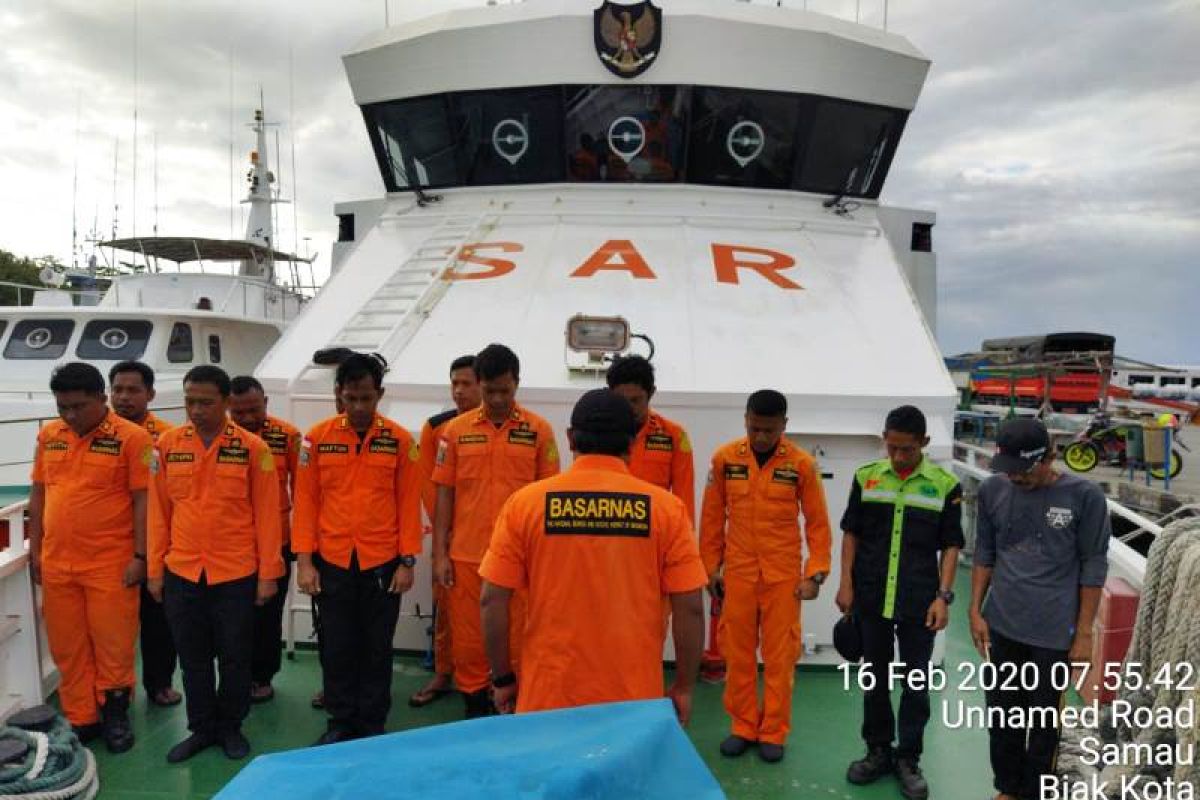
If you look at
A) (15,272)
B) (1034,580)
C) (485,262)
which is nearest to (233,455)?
(485,262)

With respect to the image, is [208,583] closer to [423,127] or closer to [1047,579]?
[1047,579]

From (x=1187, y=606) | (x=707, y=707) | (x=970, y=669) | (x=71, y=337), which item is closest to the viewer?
(x=1187, y=606)

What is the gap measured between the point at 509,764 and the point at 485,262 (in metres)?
4.04

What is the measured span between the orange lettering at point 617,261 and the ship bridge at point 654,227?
2 cm

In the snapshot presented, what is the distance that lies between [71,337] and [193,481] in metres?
9.34

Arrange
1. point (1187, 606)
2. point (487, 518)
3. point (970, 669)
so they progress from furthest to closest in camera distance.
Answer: point (970, 669), point (487, 518), point (1187, 606)

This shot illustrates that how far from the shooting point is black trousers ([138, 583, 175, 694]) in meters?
3.96

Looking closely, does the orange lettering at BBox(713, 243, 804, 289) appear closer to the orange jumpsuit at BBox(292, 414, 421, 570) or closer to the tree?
the orange jumpsuit at BBox(292, 414, 421, 570)

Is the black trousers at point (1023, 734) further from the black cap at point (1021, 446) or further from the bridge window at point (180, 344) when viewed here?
the bridge window at point (180, 344)

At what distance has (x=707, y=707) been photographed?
13.2 ft

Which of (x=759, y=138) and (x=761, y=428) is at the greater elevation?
(x=759, y=138)

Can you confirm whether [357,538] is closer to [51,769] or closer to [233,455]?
[233,455]

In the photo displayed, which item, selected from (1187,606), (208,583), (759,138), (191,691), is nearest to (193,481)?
(208,583)

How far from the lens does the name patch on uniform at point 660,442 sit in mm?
3814
